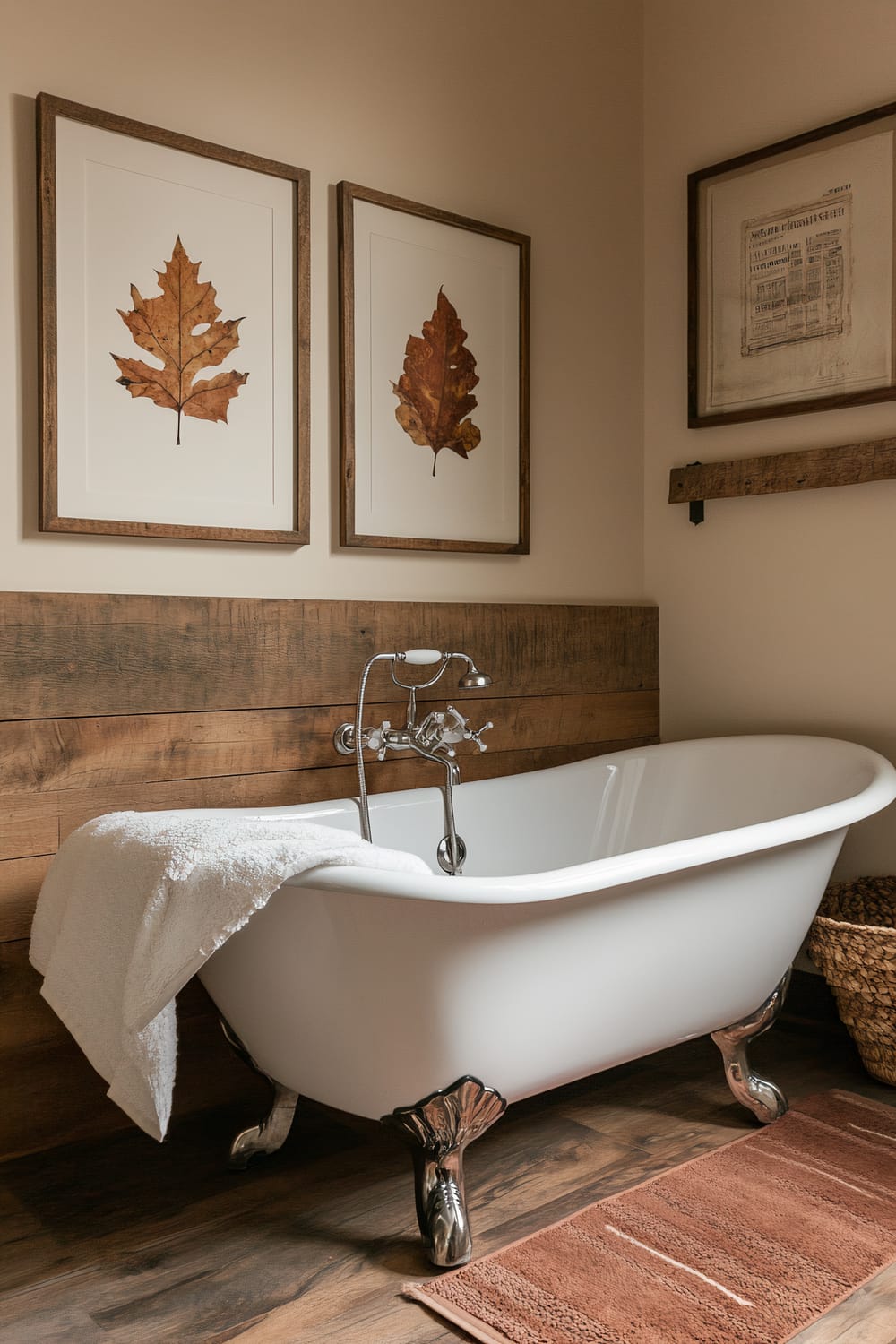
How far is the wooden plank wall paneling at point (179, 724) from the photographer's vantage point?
80.7 inches

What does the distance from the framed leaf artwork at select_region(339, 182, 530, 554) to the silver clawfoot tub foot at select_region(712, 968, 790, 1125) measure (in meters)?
1.24

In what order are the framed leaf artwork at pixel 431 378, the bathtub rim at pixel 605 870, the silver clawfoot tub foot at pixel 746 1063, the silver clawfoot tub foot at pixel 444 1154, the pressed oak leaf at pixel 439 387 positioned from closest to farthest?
the bathtub rim at pixel 605 870
the silver clawfoot tub foot at pixel 444 1154
the silver clawfoot tub foot at pixel 746 1063
the framed leaf artwork at pixel 431 378
the pressed oak leaf at pixel 439 387

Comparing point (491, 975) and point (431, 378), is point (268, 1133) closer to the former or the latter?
point (491, 975)

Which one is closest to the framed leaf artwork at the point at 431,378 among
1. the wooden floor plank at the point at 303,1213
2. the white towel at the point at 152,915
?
the white towel at the point at 152,915

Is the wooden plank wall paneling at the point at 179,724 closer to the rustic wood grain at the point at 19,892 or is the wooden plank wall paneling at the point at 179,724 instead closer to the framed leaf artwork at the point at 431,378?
the rustic wood grain at the point at 19,892

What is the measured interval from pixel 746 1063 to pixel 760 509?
143cm

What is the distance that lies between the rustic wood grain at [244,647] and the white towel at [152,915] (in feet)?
1.30

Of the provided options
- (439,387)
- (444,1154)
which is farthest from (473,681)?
(444,1154)

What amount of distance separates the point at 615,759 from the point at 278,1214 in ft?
4.39

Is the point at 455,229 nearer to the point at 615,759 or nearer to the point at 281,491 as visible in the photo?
the point at 281,491

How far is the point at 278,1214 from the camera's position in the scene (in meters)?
1.86

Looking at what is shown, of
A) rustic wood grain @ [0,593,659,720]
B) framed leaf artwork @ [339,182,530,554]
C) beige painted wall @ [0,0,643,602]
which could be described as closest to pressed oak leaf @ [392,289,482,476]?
framed leaf artwork @ [339,182,530,554]

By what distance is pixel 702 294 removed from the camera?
3.10m

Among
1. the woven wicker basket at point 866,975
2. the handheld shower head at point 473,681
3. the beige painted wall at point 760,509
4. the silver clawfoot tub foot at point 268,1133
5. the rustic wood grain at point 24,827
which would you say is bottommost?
the silver clawfoot tub foot at point 268,1133
